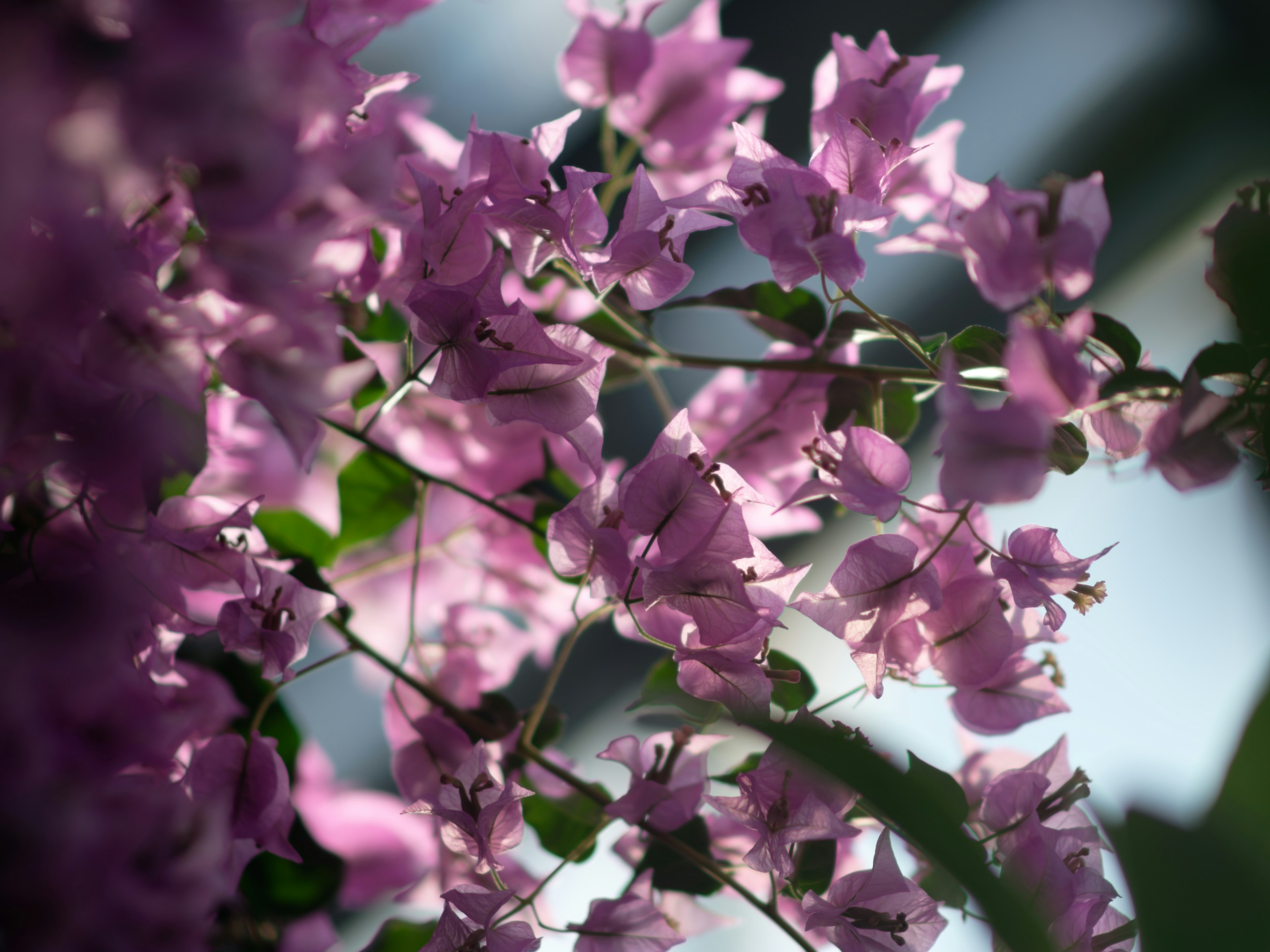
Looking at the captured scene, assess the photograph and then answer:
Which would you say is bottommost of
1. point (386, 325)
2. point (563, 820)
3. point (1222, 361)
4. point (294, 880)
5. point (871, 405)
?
point (294, 880)

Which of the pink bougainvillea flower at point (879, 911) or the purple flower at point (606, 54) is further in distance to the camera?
the purple flower at point (606, 54)

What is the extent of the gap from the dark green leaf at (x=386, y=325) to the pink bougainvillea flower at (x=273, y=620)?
138 mm

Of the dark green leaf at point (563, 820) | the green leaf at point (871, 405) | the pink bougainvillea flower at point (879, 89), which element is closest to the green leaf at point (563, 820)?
the dark green leaf at point (563, 820)

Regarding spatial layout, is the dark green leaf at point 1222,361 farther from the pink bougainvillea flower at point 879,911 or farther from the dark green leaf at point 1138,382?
the pink bougainvillea flower at point 879,911

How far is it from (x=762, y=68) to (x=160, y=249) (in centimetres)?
62

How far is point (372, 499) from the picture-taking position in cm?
45

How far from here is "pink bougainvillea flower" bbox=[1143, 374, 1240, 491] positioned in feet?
0.75

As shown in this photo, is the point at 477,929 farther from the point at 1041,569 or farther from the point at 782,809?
the point at 1041,569

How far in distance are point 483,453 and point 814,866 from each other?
0.90 feet

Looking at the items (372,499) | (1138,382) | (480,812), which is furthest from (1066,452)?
(372,499)

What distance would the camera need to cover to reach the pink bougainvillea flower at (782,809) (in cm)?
29

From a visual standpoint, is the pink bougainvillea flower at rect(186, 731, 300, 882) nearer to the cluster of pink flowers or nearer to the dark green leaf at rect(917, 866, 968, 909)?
the cluster of pink flowers

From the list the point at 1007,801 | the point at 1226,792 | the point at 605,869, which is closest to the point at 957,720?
the point at 1007,801

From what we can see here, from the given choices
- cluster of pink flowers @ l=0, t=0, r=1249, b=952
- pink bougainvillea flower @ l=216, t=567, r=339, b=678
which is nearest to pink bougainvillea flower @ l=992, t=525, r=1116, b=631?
cluster of pink flowers @ l=0, t=0, r=1249, b=952
